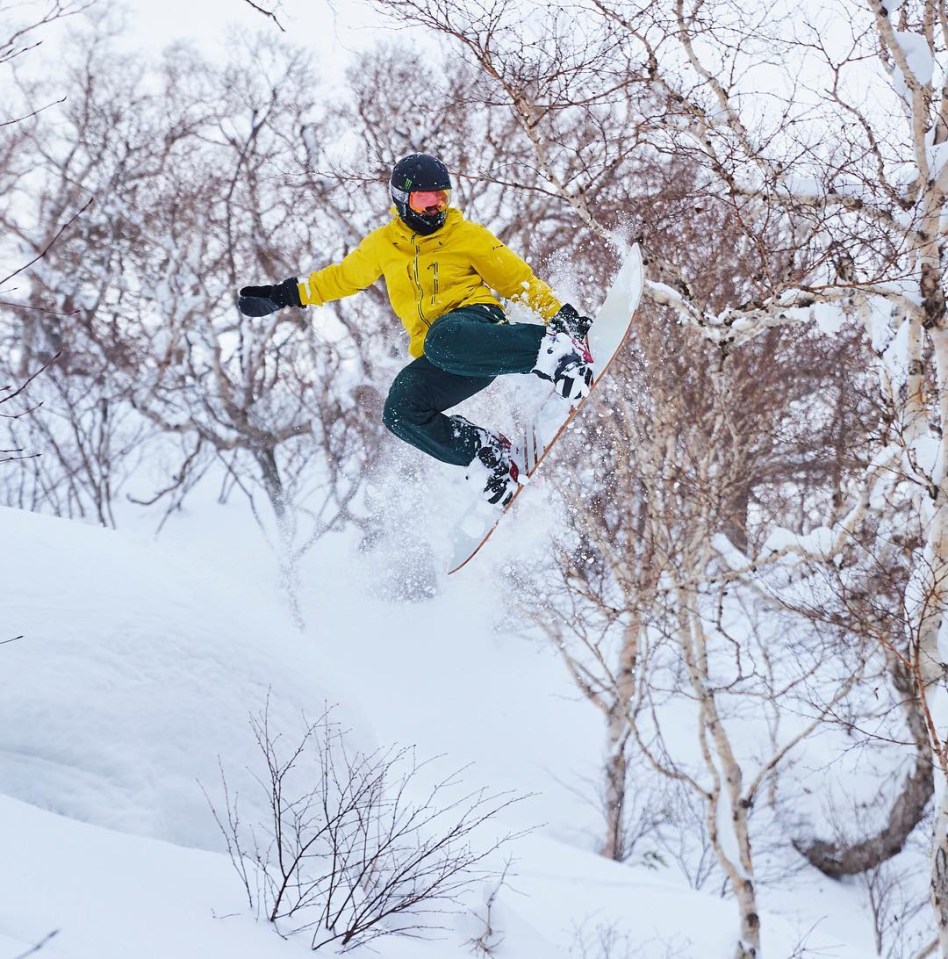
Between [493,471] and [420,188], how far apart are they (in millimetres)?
1748

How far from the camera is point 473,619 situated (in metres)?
17.0

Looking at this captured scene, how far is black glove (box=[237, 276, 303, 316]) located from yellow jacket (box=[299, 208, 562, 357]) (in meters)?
0.05

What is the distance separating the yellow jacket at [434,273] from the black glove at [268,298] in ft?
0.17

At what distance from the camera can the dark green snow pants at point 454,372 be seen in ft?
15.3

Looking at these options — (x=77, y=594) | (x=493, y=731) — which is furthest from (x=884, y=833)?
(x=77, y=594)

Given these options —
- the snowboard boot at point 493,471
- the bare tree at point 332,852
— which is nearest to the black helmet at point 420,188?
the snowboard boot at point 493,471

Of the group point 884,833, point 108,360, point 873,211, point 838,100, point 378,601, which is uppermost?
point 108,360

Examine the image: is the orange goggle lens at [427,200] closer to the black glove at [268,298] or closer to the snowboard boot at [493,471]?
the black glove at [268,298]

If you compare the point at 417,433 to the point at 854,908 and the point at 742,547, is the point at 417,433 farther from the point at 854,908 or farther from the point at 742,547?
the point at 854,908

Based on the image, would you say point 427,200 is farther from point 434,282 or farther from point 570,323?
point 570,323

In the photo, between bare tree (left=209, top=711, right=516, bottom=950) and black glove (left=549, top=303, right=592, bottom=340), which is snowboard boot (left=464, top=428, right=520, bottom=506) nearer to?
black glove (left=549, top=303, right=592, bottom=340)

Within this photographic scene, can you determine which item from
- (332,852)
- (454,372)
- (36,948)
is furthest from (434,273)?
(36,948)

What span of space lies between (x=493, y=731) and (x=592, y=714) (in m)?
2.15

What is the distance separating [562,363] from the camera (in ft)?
15.8
